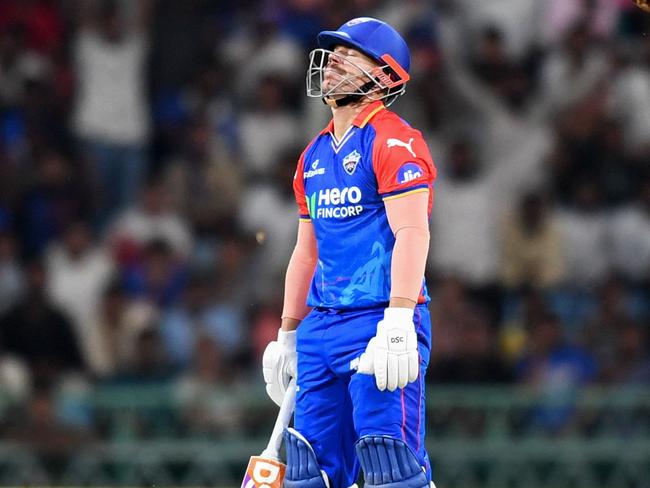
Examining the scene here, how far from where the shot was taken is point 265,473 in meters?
5.69

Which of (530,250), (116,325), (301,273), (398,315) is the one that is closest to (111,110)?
(116,325)

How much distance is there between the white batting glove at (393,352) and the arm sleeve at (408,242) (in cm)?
10

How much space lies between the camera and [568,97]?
1172cm

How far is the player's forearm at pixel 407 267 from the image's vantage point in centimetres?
535

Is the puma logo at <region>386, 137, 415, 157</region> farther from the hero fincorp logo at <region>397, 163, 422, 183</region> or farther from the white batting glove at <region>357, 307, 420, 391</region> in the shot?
the white batting glove at <region>357, 307, 420, 391</region>

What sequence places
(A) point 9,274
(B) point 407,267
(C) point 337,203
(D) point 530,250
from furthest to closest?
(D) point 530,250
(A) point 9,274
(C) point 337,203
(B) point 407,267

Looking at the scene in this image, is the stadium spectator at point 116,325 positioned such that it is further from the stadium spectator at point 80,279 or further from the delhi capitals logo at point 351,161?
the delhi capitals logo at point 351,161

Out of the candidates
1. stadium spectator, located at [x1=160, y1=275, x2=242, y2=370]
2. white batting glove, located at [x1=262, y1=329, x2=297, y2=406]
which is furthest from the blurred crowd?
white batting glove, located at [x1=262, y1=329, x2=297, y2=406]

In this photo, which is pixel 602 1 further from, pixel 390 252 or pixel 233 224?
pixel 390 252

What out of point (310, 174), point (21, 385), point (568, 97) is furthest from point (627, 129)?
point (310, 174)

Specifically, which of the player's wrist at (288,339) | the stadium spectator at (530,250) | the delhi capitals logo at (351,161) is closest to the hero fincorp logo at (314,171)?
the delhi capitals logo at (351,161)

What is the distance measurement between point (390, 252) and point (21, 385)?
581 centimetres

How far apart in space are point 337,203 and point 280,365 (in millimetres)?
759

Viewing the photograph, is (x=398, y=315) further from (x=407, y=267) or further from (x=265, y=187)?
(x=265, y=187)
